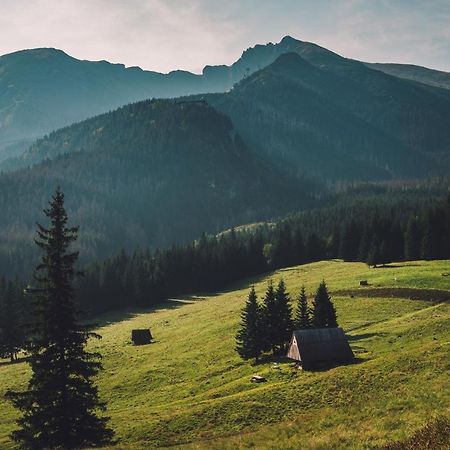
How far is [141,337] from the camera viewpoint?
282ft

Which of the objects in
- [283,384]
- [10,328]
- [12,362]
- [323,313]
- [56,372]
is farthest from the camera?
[10,328]

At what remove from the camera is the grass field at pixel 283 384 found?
33.7 metres

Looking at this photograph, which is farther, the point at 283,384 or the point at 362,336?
the point at 362,336

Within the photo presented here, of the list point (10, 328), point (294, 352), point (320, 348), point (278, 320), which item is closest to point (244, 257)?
point (10, 328)

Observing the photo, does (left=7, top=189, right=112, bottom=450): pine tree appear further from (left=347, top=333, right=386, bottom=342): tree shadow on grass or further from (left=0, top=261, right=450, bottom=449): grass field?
(left=347, top=333, right=386, bottom=342): tree shadow on grass

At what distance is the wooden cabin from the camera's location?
179 feet

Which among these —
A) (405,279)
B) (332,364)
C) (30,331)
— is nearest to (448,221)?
(405,279)

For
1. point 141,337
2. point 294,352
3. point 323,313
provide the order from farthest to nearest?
point 141,337 < point 323,313 < point 294,352

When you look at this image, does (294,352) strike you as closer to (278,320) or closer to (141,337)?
(278,320)

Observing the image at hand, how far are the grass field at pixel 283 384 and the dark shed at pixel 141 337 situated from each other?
64.1 inches

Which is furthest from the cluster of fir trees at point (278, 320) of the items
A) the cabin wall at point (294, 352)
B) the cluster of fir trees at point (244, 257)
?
the cluster of fir trees at point (244, 257)

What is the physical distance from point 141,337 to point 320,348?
3924cm

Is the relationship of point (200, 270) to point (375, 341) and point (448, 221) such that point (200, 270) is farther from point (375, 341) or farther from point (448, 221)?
point (375, 341)

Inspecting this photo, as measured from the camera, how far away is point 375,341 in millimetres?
59094
